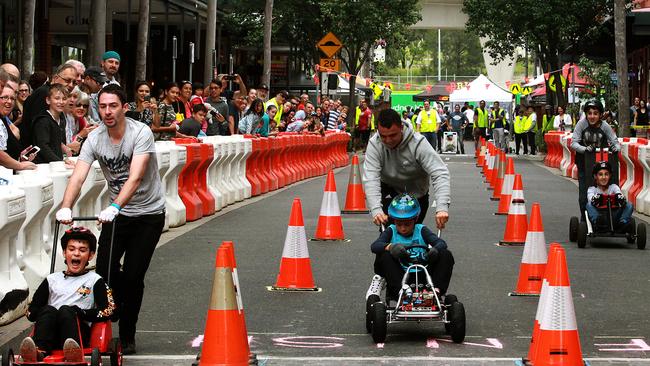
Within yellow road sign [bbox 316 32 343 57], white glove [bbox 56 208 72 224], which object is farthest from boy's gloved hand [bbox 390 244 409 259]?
yellow road sign [bbox 316 32 343 57]

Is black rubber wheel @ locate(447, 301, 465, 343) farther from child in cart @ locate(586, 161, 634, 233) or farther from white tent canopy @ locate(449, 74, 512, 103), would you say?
white tent canopy @ locate(449, 74, 512, 103)

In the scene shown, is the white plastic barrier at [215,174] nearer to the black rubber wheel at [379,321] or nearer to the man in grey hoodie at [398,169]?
the man in grey hoodie at [398,169]

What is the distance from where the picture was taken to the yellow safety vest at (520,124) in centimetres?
4906

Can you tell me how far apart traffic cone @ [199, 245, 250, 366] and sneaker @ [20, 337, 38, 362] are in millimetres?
1104

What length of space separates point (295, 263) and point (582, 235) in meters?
4.90

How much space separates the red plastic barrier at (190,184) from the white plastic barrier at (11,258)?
27.3 feet

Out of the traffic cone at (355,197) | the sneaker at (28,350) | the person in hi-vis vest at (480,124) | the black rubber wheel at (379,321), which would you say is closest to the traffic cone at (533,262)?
the black rubber wheel at (379,321)

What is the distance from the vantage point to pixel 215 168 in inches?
833

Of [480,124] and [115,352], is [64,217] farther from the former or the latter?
[480,124]

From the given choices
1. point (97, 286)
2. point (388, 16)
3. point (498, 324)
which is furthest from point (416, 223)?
point (388, 16)

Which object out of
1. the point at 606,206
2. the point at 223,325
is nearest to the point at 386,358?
the point at 223,325

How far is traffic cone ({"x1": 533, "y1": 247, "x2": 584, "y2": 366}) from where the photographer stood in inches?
313

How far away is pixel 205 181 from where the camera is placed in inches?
792

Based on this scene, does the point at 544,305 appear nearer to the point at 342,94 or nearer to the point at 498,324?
the point at 498,324
